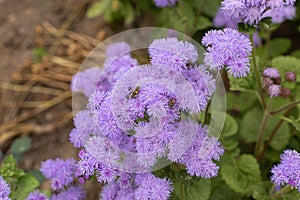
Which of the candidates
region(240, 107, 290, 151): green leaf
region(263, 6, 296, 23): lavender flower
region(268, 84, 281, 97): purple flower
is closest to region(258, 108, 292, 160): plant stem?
region(240, 107, 290, 151): green leaf

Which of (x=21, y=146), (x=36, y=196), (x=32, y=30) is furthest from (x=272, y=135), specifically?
(x=32, y=30)

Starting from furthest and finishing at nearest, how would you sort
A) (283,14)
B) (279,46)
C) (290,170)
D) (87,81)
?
(279,46) < (283,14) < (87,81) < (290,170)

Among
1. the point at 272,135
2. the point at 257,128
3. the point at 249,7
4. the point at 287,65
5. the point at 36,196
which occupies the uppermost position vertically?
the point at 249,7

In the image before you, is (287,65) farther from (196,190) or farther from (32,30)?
(32,30)

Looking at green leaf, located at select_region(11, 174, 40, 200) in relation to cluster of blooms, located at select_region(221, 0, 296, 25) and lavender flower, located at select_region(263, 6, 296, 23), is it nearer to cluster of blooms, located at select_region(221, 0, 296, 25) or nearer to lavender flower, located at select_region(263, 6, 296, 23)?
cluster of blooms, located at select_region(221, 0, 296, 25)

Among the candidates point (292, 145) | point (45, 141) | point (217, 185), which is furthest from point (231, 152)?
point (45, 141)

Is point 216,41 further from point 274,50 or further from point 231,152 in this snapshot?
point 274,50

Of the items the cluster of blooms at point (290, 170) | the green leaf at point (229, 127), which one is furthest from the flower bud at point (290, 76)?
the cluster of blooms at point (290, 170)

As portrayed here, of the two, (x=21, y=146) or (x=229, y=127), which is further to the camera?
(x=21, y=146)
